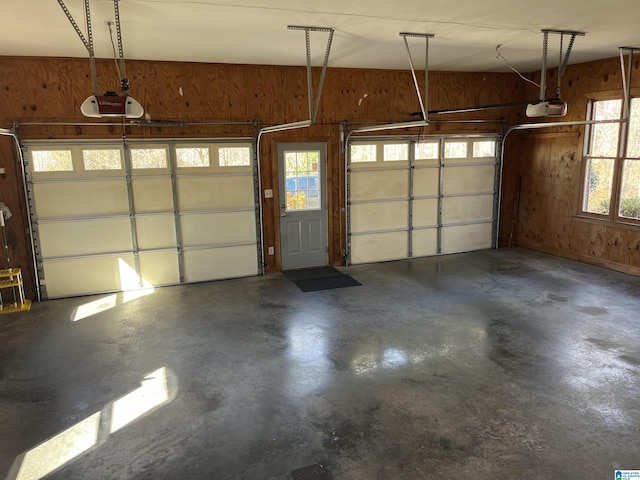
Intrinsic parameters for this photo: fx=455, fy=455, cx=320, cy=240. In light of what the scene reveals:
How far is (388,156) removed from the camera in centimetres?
758

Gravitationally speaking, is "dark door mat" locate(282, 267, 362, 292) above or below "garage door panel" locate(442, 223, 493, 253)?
below

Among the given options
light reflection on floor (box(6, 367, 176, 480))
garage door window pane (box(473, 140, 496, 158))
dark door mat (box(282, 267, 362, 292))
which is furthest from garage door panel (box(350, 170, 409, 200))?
light reflection on floor (box(6, 367, 176, 480))

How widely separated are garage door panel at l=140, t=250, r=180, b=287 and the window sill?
20.9 feet

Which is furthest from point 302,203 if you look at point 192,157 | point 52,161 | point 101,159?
point 52,161

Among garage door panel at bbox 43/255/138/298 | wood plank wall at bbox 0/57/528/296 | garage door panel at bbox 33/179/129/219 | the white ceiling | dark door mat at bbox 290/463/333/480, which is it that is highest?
the white ceiling

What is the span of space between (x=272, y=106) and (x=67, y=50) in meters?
2.68

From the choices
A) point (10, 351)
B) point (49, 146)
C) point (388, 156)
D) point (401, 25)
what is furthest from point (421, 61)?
point (10, 351)

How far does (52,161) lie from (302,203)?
3.48m

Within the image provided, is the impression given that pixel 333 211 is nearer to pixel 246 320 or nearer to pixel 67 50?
pixel 246 320

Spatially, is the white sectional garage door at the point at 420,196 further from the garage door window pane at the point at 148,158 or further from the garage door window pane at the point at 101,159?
the garage door window pane at the point at 101,159

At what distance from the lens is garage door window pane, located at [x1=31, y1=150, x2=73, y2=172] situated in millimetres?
5863

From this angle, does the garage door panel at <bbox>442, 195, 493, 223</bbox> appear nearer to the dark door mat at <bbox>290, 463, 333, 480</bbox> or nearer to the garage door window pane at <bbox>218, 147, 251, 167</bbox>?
the garage door window pane at <bbox>218, 147, 251, 167</bbox>

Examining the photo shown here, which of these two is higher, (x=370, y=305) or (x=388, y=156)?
(x=388, y=156)

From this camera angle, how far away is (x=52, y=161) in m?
5.92
